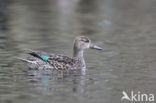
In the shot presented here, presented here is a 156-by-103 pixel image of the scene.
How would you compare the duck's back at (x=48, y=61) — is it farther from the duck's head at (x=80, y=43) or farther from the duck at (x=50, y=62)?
the duck's head at (x=80, y=43)

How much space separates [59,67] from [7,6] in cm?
1528

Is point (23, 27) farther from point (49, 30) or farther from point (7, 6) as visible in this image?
point (7, 6)

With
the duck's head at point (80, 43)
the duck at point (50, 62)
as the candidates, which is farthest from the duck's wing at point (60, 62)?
the duck's head at point (80, 43)

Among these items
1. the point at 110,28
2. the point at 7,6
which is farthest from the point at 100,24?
the point at 7,6

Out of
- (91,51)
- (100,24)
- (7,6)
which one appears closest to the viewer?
(91,51)

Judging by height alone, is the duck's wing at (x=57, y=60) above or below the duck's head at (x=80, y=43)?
below

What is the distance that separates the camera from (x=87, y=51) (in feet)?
52.0

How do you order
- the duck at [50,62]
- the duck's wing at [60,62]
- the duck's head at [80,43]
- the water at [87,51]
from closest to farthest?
1. the water at [87,51]
2. the duck at [50,62]
3. the duck's wing at [60,62]
4. the duck's head at [80,43]

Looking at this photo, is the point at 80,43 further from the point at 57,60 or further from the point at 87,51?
the point at 87,51

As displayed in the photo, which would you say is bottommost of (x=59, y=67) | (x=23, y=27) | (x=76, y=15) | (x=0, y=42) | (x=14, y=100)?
(x=14, y=100)

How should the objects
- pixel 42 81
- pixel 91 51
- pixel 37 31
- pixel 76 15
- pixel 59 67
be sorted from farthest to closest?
pixel 76 15, pixel 37 31, pixel 91 51, pixel 59 67, pixel 42 81

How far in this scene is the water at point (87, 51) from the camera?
411 inches

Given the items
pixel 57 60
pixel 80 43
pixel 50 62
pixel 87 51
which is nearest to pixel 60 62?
pixel 57 60

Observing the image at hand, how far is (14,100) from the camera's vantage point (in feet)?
31.8
